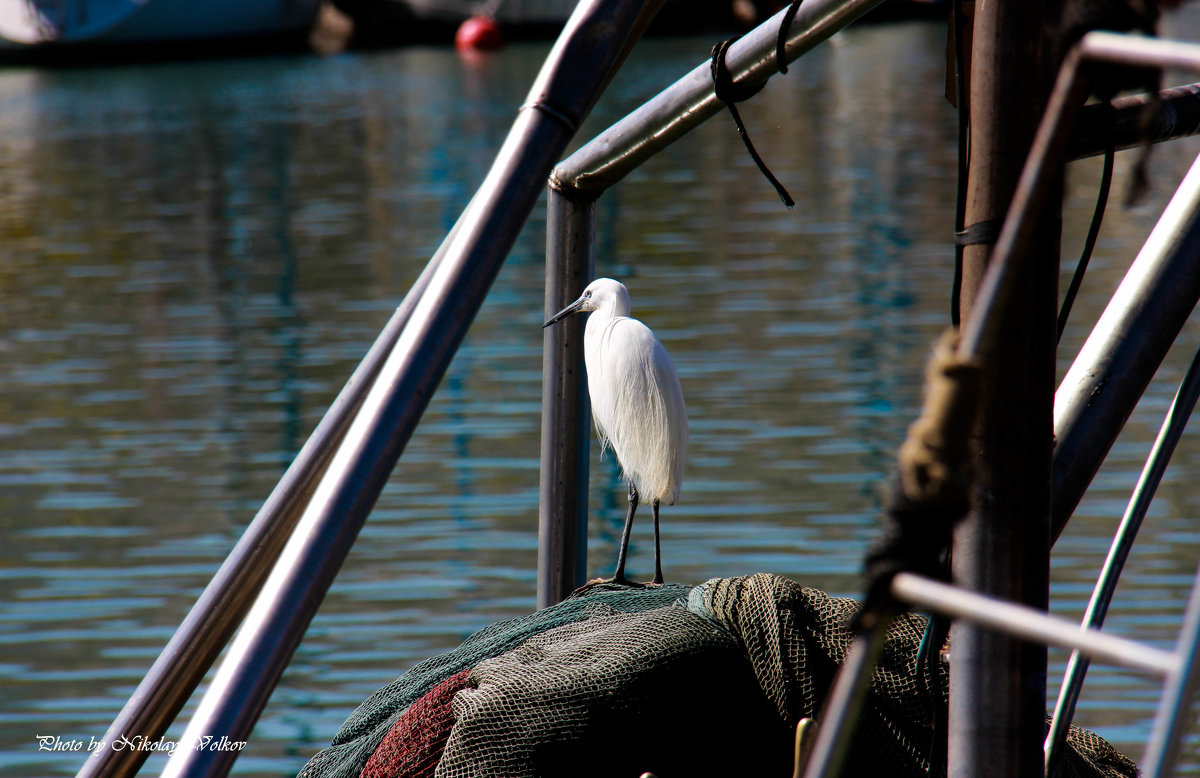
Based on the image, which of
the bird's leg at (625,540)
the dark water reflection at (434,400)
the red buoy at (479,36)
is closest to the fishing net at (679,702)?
the bird's leg at (625,540)

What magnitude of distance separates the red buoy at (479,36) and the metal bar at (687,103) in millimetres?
38865

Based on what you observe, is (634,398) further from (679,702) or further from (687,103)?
(679,702)

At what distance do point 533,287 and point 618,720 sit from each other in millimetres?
10430

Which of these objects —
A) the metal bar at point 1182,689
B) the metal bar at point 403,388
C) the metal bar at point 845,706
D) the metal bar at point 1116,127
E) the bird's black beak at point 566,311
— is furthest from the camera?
Result: the bird's black beak at point 566,311

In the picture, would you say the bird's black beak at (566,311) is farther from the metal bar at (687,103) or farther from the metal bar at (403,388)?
the metal bar at (403,388)

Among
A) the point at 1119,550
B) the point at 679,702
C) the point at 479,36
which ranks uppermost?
the point at 479,36

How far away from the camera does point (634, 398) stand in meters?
3.49

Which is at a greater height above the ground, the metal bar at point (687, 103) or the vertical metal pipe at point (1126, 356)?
the metal bar at point (687, 103)

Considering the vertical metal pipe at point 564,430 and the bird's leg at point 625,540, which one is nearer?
the vertical metal pipe at point 564,430

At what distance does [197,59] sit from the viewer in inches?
1601

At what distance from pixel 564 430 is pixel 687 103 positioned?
0.81 metres

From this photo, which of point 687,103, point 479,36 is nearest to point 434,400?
point 687,103

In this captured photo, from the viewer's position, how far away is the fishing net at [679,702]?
1.99 meters

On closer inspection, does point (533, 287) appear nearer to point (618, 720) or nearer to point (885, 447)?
point (885, 447)
